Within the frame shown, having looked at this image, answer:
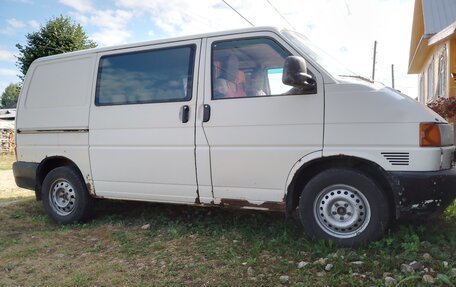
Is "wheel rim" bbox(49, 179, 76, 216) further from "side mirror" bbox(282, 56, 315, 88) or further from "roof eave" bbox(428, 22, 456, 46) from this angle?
"roof eave" bbox(428, 22, 456, 46)

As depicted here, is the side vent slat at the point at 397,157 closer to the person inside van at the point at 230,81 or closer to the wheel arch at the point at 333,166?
the wheel arch at the point at 333,166

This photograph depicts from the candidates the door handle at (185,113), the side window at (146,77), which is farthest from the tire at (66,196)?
the door handle at (185,113)

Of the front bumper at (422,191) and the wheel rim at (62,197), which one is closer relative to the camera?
the front bumper at (422,191)

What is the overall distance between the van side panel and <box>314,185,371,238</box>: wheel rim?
2891mm

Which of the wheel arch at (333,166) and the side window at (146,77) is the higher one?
the side window at (146,77)

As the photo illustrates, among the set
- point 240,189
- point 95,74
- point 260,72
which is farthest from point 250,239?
point 95,74

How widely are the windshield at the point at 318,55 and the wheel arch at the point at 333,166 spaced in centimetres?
82

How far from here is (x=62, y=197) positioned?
5625mm

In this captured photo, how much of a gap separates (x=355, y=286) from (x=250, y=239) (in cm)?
145

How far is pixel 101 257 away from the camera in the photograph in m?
4.20

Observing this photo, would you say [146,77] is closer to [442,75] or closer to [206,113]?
[206,113]

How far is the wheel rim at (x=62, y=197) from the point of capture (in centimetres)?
555

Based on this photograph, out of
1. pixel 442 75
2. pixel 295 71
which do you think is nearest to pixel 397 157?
pixel 295 71

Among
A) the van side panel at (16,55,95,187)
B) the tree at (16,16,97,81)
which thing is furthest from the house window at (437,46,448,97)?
the tree at (16,16,97,81)
